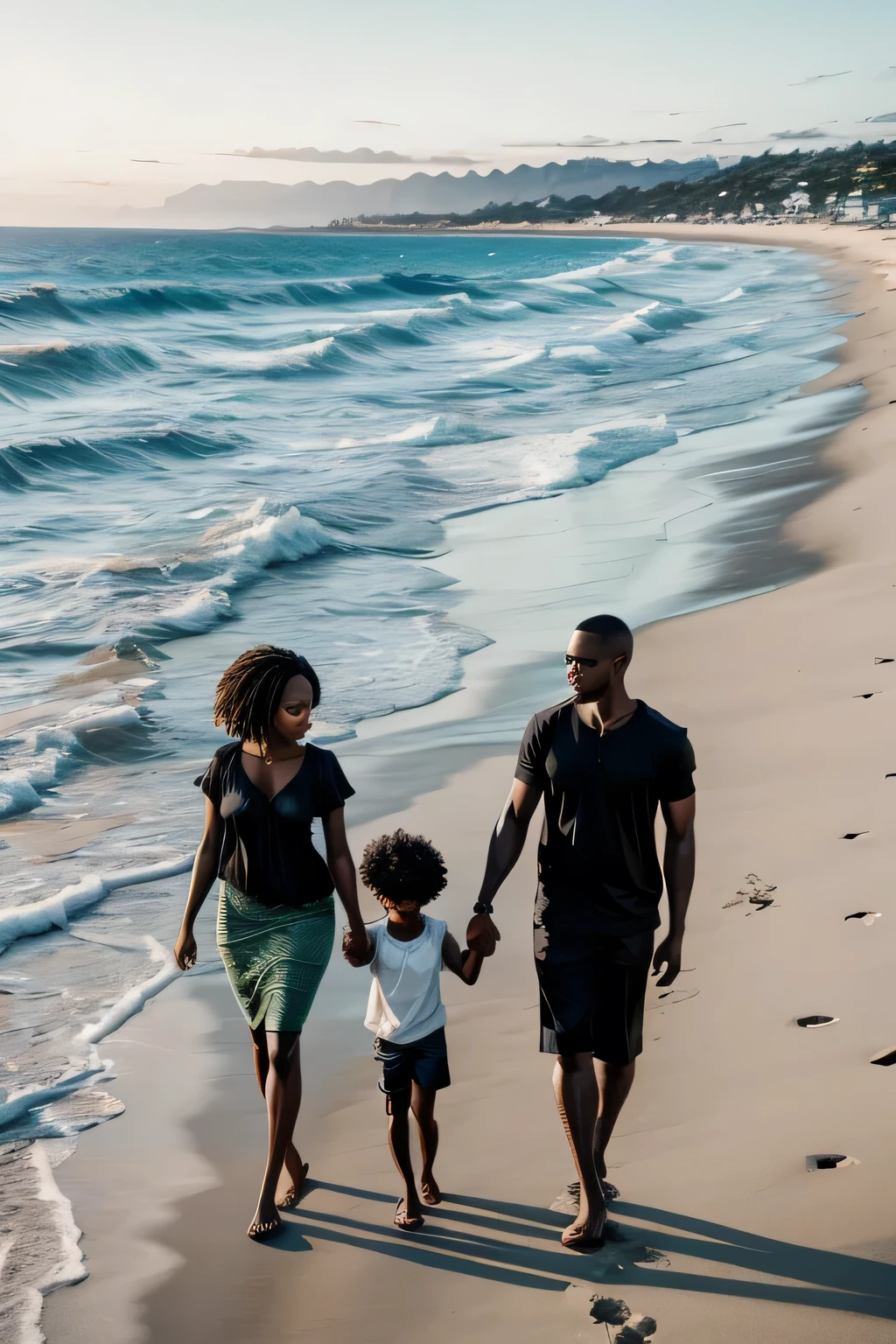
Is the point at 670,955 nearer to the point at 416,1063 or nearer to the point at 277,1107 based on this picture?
the point at 416,1063

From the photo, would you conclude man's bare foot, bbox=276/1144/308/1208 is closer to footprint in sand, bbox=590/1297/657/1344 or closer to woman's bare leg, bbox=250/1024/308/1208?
woman's bare leg, bbox=250/1024/308/1208

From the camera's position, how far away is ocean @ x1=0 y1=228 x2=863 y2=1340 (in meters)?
5.20

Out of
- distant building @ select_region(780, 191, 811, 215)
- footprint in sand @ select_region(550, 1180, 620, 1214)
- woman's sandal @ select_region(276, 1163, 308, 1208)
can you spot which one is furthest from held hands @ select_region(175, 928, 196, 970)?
distant building @ select_region(780, 191, 811, 215)

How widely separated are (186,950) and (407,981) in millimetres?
730

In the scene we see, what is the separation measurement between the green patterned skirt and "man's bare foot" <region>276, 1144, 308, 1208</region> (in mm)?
460

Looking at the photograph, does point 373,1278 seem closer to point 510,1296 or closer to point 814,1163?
point 510,1296

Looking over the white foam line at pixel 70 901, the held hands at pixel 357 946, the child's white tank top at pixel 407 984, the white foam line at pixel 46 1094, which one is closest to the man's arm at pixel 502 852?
the child's white tank top at pixel 407 984

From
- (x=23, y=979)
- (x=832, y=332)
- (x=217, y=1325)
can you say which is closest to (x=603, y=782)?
(x=217, y=1325)

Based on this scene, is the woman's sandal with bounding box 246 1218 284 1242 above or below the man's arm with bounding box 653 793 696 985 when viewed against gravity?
below

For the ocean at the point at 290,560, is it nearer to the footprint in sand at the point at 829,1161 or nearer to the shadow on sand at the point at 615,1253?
the shadow on sand at the point at 615,1253

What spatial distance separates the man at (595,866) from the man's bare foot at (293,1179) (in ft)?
2.75

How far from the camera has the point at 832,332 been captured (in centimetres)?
2575

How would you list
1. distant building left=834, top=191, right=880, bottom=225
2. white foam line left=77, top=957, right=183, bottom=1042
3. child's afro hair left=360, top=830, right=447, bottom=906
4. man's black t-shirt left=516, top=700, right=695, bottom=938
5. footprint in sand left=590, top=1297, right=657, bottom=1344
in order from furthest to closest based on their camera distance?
distant building left=834, top=191, right=880, bottom=225 < white foam line left=77, top=957, right=183, bottom=1042 < child's afro hair left=360, top=830, right=447, bottom=906 < man's black t-shirt left=516, top=700, right=695, bottom=938 < footprint in sand left=590, top=1297, right=657, bottom=1344

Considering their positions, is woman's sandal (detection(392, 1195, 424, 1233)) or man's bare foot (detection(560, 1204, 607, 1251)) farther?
woman's sandal (detection(392, 1195, 424, 1233))
